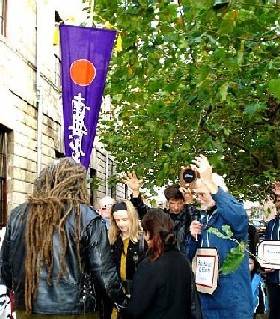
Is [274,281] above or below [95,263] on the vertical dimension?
below

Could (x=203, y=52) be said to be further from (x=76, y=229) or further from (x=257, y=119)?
(x=76, y=229)

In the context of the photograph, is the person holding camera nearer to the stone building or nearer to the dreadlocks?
the dreadlocks

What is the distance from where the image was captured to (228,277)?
509cm

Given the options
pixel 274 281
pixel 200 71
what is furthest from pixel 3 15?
pixel 274 281

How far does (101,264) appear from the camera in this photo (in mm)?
4457

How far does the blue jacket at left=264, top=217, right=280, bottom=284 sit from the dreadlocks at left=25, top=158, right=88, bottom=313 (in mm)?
3879

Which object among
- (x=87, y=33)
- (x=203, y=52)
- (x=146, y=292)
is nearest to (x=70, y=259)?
(x=146, y=292)

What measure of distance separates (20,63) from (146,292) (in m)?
9.68

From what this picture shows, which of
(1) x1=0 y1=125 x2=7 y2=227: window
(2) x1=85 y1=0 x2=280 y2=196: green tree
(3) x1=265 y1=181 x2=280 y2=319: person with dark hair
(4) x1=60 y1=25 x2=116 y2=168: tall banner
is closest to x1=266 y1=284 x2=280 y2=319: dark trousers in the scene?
(3) x1=265 y1=181 x2=280 y2=319: person with dark hair

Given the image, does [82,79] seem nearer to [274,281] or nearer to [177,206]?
[177,206]

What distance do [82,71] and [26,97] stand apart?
15.2ft

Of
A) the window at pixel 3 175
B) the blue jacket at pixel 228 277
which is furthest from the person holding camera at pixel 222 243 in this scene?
the window at pixel 3 175

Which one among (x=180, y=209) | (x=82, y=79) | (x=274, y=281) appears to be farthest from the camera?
(x=82, y=79)

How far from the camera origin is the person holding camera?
4941mm
